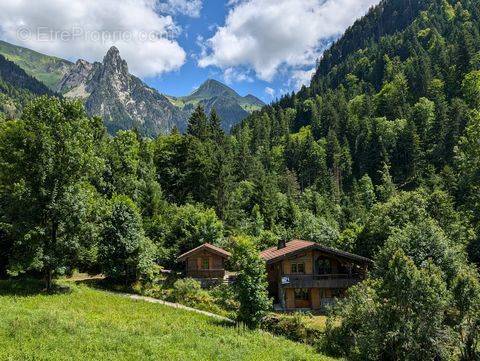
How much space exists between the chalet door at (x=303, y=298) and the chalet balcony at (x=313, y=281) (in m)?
0.97

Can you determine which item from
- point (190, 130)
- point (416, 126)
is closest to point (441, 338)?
point (190, 130)

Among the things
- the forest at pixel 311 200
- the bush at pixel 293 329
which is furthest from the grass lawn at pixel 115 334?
the forest at pixel 311 200

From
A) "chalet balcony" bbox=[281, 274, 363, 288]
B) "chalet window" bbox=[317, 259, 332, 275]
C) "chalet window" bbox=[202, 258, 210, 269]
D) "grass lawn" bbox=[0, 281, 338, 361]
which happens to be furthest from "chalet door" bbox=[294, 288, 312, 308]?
"grass lawn" bbox=[0, 281, 338, 361]

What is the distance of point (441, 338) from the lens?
25.0 meters

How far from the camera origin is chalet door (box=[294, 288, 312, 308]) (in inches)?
1631

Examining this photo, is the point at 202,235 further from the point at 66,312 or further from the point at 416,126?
the point at 416,126

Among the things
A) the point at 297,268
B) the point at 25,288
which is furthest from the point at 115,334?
the point at 297,268

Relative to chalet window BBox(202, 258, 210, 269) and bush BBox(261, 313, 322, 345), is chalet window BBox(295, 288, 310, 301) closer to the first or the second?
bush BBox(261, 313, 322, 345)

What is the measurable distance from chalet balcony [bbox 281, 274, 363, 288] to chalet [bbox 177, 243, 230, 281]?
881cm

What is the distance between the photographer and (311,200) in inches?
3590

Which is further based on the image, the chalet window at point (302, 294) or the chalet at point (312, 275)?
the chalet window at point (302, 294)

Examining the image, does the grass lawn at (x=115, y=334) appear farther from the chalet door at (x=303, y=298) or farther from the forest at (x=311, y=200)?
the chalet door at (x=303, y=298)

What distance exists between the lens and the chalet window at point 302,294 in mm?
41625

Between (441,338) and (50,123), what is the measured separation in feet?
104
